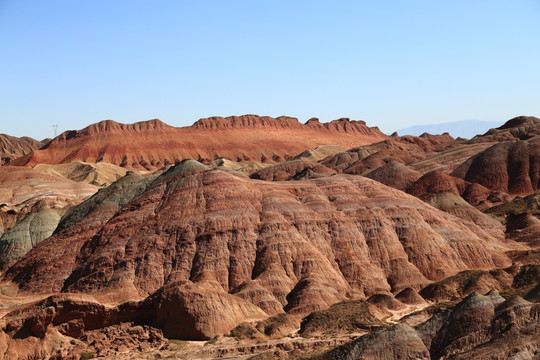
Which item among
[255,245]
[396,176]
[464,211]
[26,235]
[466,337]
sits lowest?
[466,337]

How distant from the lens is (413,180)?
397 feet

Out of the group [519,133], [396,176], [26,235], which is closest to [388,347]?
[26,235]

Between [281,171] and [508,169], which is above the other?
[281,171]

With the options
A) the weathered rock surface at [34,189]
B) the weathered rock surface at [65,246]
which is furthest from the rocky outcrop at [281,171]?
the weathered rock surface at [65,246]

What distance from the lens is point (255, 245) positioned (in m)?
57.0

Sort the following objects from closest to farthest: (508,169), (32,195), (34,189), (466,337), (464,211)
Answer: (466,337)
(464,211)
(32,195)
(34,189)
(508,169)

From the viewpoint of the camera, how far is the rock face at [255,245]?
53.7 meters

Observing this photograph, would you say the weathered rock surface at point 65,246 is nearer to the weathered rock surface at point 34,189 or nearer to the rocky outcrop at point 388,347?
the weathered rock surface at point 34,189

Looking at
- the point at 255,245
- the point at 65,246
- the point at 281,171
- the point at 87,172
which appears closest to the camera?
the point at 255,245

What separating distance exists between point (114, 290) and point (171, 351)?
1160cm

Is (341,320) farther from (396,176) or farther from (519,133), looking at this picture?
(519,133)

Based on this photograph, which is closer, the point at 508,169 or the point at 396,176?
the point at 396,176

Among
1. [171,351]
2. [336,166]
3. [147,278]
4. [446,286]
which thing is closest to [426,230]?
[446,286]

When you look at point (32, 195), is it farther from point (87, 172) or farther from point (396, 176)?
point (396, 176)
